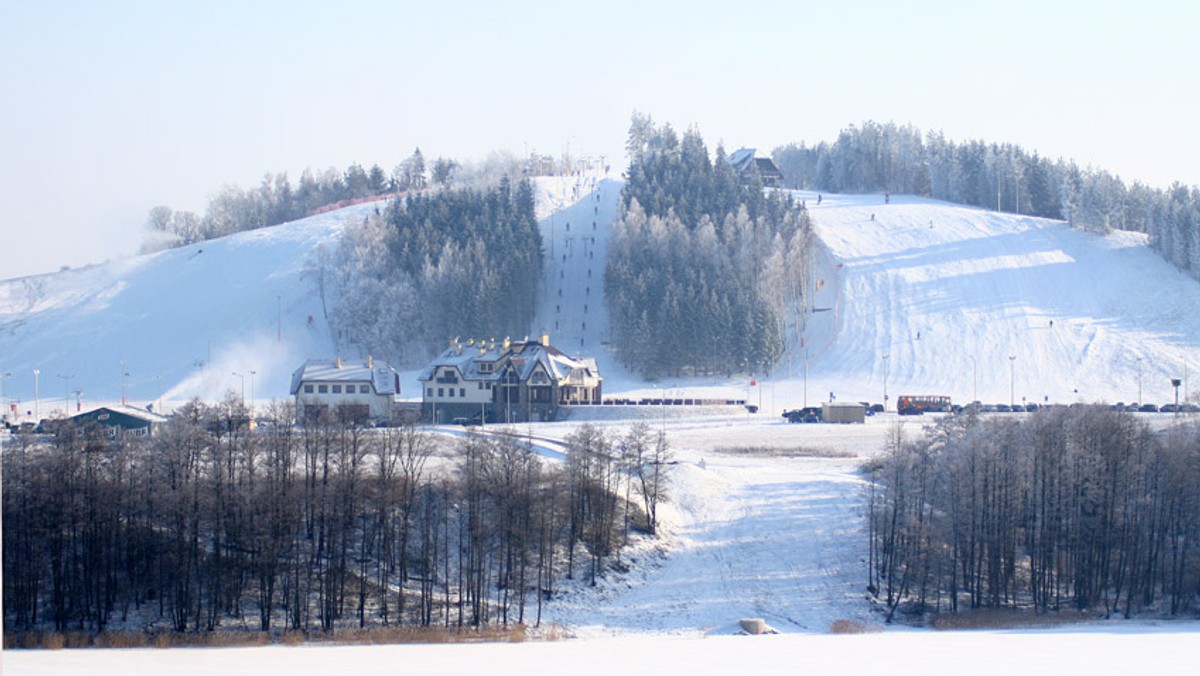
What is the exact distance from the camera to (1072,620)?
3228 cm

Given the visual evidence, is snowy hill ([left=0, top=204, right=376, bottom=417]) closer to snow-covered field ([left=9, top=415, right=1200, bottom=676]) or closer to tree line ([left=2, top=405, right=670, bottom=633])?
snow-covered field ([left=9, top=415, right=1200, bottom=676])

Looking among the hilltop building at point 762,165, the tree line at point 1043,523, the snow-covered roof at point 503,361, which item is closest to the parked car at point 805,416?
the snow-covered roof at point 503,361

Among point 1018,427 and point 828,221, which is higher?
point 828,221

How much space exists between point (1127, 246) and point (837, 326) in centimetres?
3514

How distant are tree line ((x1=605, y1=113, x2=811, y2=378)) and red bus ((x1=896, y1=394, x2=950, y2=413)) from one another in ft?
51.6

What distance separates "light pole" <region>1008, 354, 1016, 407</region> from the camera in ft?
250

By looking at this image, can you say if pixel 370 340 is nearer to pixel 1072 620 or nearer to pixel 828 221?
pixel 828 221

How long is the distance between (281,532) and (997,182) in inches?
4541

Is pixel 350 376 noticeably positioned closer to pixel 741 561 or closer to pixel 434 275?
pixel 434 275

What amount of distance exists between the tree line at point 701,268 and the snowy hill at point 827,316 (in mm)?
2670

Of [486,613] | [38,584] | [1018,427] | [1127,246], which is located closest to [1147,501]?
[1018,427]

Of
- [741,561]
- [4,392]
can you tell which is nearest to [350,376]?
[4,392]

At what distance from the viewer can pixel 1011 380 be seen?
82.6m

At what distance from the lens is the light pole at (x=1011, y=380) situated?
7624 centimetres
